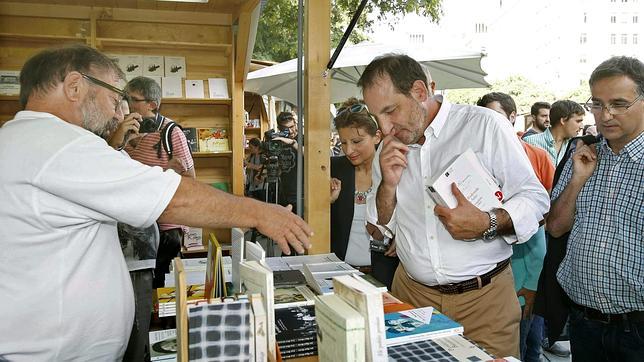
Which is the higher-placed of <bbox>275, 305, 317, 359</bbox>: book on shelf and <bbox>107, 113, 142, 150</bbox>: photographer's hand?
<bbox>107, 113, 142, 150</bbox>: photographer's hand

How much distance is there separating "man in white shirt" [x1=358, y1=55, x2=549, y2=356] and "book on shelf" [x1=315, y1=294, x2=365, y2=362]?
91 cm

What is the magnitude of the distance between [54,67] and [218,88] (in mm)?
3502

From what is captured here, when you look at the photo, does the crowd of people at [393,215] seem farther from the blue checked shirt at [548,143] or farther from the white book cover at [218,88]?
the white book cover at [218,88]

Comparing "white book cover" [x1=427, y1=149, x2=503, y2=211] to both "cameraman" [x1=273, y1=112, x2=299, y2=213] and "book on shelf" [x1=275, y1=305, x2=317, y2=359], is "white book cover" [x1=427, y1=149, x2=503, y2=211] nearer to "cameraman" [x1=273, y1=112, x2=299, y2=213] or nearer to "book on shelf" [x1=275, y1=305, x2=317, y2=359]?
"book on shelf" [x1=275, y1=305, x2=317, y2=359]

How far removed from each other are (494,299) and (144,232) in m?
1.88

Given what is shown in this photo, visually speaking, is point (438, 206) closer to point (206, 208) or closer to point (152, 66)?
point (206, 208)

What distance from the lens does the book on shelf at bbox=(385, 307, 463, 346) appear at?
1.32m

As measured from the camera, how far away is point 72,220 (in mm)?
1384

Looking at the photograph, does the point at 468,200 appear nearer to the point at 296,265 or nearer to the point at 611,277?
the point at 611,277

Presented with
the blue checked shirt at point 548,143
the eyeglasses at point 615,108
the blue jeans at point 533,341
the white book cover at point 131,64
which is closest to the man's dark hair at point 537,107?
the blue checked shirt at point 548,143

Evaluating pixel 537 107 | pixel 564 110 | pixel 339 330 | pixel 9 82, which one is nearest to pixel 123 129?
pixel 9 82

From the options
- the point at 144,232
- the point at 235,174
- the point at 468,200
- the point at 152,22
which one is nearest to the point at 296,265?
the point at 468,200

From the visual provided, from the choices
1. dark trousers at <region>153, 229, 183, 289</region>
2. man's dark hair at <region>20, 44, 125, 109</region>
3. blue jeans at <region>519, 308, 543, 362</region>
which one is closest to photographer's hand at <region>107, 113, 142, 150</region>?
dark trousers at <region>153, 229, 183, 289</region>

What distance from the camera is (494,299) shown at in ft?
6.28
